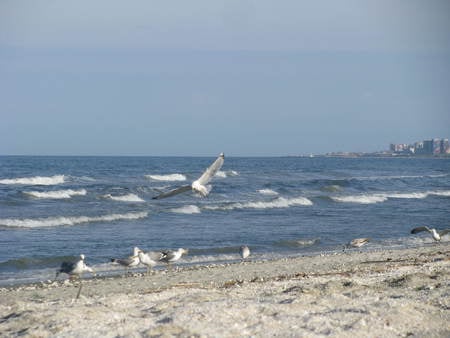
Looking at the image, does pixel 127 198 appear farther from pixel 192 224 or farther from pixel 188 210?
pixel 192 224

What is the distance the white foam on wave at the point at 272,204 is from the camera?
28688 millimetres

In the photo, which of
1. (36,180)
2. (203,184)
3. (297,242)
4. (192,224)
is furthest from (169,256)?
(36,180)

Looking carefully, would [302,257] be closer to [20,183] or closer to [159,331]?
[159,331]

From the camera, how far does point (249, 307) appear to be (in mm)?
7871

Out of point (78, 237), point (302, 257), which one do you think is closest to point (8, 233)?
point (78, 237)

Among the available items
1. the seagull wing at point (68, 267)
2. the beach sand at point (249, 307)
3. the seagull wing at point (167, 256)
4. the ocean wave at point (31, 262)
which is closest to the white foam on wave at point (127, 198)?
the ocean wave at point (31, 262)

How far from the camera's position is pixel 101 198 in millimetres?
32719

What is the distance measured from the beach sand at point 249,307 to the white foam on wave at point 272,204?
16405 mm

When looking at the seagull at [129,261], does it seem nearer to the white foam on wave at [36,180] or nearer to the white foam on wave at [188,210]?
the white foam on wave at [188,210]

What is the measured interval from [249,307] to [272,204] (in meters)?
23.3

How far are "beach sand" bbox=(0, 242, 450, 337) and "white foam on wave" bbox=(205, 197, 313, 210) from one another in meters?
16.4

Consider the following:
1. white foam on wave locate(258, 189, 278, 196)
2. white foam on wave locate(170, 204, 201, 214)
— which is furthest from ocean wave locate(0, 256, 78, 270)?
white foam on wave locate(258, 189, 278, 196)

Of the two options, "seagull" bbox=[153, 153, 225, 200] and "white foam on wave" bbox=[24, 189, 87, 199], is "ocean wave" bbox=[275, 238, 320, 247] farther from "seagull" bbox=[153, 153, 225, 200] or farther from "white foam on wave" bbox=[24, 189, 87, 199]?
"white foam on wave" bbox=[24, 189, 87, 199]

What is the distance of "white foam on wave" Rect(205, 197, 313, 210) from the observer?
2869cm
